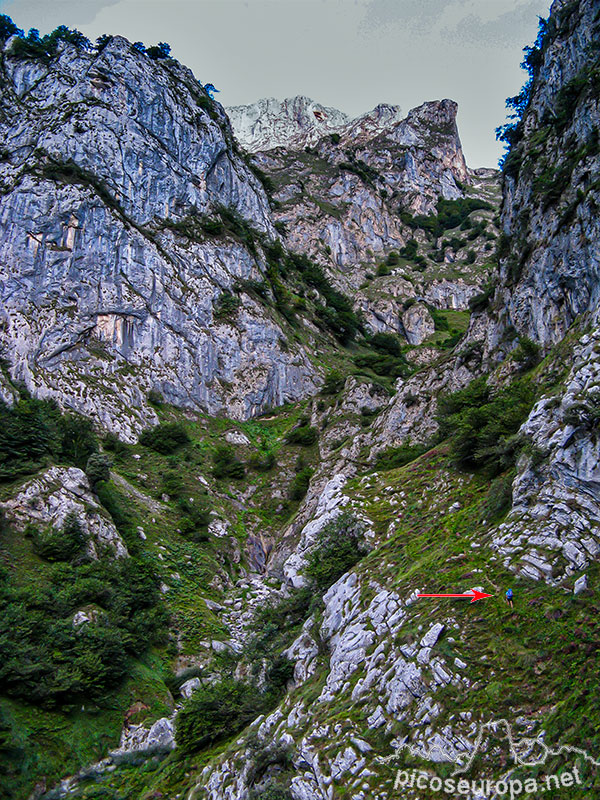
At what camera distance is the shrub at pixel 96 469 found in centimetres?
2314

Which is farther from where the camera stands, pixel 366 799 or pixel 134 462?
pixel 134 462

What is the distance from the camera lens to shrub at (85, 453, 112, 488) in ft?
75.9

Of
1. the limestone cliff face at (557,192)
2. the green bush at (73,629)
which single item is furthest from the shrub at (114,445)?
the limestone cliff face at (557,192)

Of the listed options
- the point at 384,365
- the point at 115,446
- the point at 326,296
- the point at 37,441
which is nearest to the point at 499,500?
the point at 37,441

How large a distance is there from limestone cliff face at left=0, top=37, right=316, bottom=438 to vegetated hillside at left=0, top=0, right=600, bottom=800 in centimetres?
520

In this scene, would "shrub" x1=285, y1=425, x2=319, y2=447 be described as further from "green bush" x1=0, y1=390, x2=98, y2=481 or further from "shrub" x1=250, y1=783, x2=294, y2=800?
"shrub" x1=250, y1=783, x2=294, y2=800

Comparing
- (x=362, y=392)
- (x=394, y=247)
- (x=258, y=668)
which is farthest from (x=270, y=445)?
(x=394, y=247)

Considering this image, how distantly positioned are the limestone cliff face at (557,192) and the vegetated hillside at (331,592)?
15.0 inches

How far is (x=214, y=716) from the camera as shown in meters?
12.7

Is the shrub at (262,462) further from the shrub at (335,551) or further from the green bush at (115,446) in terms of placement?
the shrub at (335,551)

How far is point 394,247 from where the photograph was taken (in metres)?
83.5

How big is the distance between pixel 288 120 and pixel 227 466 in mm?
119528

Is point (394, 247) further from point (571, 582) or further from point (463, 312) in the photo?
point (571, 582)

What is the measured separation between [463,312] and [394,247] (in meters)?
19.6
